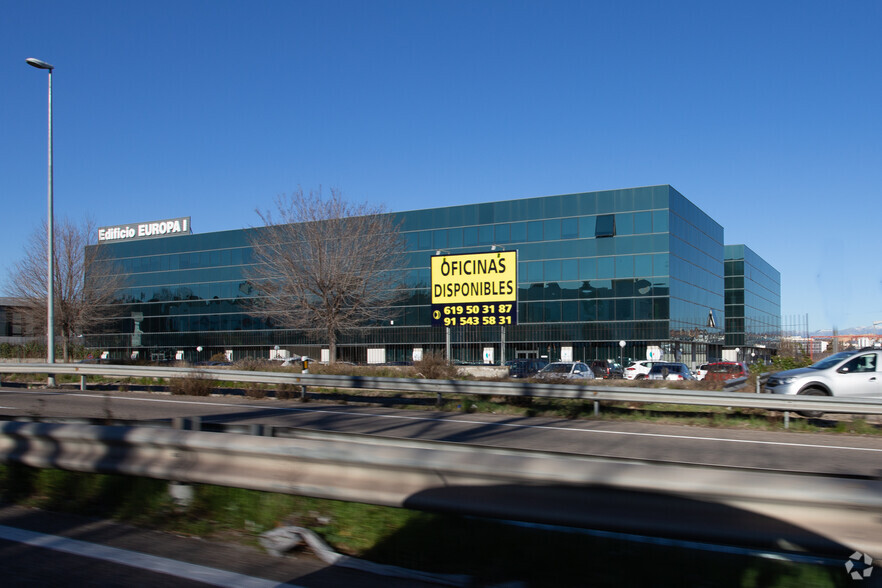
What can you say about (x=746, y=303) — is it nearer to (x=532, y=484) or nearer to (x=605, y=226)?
(x=605, y=226)

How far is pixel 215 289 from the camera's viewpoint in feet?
198

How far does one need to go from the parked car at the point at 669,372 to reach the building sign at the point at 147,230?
48.5 metres

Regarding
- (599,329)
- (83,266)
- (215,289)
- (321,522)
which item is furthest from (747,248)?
(321,522)

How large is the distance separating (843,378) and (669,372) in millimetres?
11704

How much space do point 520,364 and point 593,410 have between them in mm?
12770

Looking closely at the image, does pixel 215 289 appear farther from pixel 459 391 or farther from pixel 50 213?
pixel 459 391

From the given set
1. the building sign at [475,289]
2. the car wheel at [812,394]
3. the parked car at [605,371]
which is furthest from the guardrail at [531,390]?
the parked car at [605,371]

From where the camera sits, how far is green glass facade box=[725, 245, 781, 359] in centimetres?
7769

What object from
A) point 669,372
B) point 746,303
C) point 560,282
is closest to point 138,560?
point 669,372

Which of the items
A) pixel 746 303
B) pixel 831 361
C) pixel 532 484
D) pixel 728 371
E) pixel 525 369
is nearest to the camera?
pixel 532 484

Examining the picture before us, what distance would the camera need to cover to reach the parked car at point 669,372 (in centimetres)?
2647

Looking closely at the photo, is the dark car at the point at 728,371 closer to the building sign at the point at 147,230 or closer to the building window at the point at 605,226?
the building window at the point at 605,226

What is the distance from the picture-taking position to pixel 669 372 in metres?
26.9

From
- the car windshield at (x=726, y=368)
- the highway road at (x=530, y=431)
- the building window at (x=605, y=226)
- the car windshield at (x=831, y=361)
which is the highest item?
the building window at (x=605, y=226)
